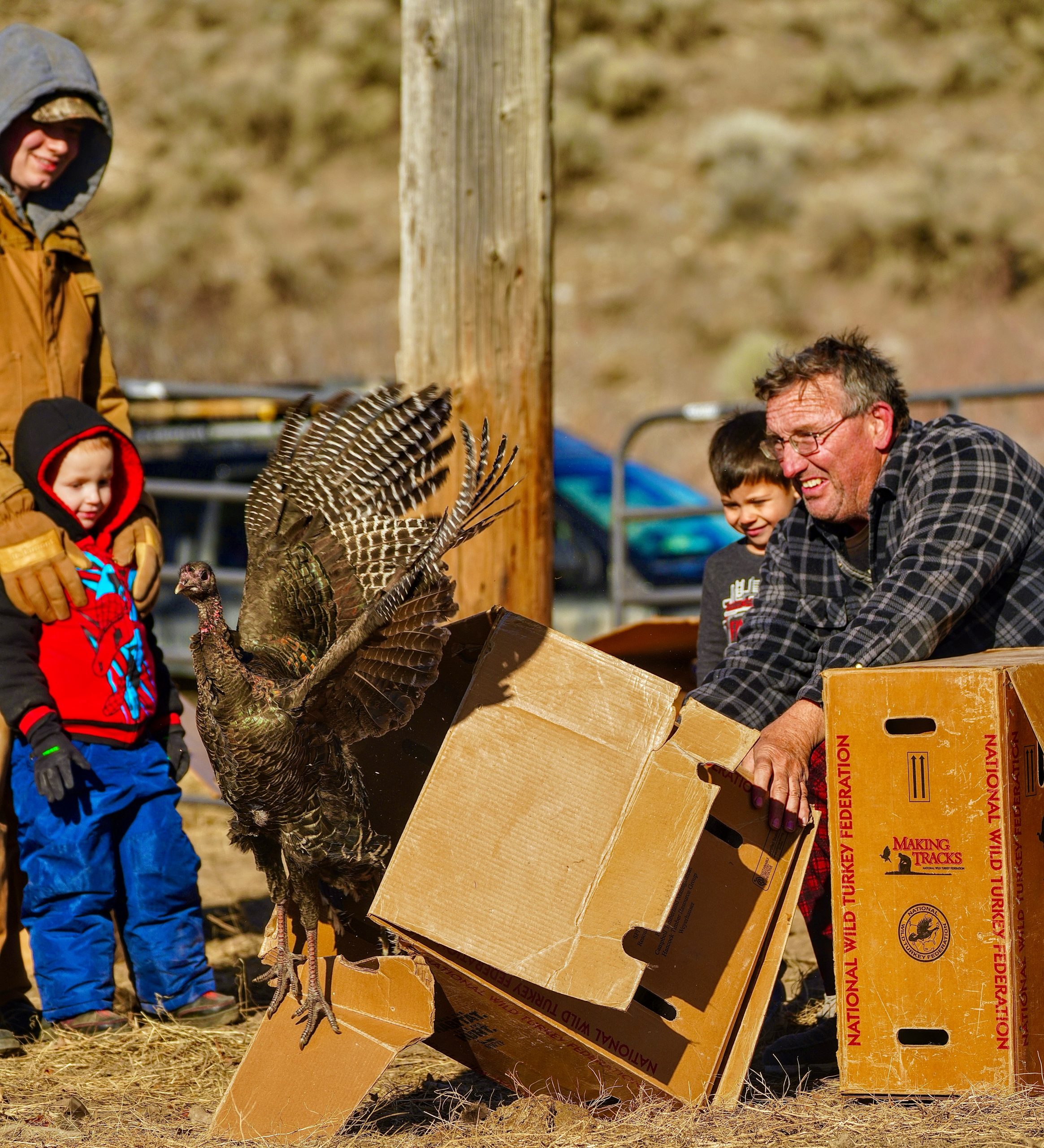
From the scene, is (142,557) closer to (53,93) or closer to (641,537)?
(53,93)

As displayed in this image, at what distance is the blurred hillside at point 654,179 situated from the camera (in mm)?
20969

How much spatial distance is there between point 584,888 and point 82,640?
1757mm

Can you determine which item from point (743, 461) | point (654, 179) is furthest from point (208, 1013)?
point (654, 179)

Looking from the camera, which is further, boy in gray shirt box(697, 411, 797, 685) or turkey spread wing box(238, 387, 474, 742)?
A: boy in gray shirt box(697, 411, 797, 685)

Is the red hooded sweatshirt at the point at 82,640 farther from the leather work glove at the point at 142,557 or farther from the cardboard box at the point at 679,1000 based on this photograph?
the cardboard box at the point at 679,1000

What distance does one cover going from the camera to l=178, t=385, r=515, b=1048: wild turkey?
3033 millimetres

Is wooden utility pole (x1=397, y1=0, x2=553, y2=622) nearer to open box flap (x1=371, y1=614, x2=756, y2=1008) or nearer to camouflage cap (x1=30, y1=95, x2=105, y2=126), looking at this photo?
camouflage cap (x1=30, y1=95, x2=105, y2=126)

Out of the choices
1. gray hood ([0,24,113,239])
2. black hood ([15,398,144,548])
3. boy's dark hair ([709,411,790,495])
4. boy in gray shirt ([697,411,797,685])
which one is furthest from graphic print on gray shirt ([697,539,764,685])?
gray hood ([0,24,113,239])

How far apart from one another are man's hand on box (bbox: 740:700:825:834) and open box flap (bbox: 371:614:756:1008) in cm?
12

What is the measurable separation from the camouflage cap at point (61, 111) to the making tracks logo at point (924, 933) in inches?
127

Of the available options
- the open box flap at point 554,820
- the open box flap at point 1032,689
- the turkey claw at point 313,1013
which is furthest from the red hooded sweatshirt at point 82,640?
the open box flap at point 1032,689

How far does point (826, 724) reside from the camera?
2830mm

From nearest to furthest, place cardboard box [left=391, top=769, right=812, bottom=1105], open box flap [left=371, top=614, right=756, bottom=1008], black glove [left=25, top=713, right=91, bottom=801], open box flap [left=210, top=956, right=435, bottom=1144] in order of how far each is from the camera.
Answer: open box flap [left=371, top=614, right=756, bottom=1008] → cardboard box [left=391, top=769, right=812, bottom=1105] → open box flap [left=210, top=956, right=435, bottom=1144] → black glove [left=25, top=713, right=91, bottom=801]

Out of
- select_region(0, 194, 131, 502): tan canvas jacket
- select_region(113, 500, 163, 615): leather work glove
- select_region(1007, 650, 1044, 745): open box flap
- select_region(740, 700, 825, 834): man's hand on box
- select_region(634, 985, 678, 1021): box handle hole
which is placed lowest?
select_region(634, 985, 678, 1021): box handle hole
